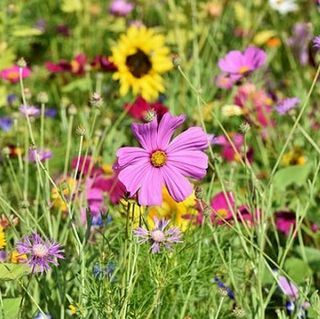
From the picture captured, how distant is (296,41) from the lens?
2.47 metres

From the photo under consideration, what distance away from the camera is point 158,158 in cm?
107

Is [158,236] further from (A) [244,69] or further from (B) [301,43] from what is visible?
(B) [301,43]

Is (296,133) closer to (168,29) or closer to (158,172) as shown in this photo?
Result: (168,29)

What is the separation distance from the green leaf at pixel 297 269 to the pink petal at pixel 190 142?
19.1 inches

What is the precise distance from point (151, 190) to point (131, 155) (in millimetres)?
48

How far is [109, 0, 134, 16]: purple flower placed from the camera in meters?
2.73

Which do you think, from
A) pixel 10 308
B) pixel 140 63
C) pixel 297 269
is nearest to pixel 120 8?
pixel 140 63

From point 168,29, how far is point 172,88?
368 mm

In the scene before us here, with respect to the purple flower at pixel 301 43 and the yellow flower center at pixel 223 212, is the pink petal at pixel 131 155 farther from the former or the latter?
the purple flower at pixel 301 43

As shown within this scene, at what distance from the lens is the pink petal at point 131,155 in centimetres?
105

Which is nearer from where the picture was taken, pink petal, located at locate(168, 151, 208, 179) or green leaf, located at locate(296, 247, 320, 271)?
pink petal, located at locate(168, 151, 208, 179)

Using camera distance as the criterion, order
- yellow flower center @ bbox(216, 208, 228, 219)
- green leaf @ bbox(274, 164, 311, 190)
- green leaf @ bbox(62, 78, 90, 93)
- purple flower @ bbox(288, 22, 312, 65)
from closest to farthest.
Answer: yellow flower center @ bbox(216, 208, 228, 219), green leaf @ bbox(274, 164, 311, 190), green leaf @ bbox(62, 78, 90, 93), purple flower @ bbox(288, 22, 312, 65)

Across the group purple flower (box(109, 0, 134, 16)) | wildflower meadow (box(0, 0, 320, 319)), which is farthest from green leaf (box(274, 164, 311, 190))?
purple flower (box(109, 0, 134, 16))

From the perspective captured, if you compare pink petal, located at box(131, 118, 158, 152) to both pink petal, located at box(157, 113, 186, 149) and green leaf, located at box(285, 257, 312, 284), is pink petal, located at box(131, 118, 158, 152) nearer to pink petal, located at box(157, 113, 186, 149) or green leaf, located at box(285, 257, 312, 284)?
pink petal, located at box(157, 113, 186, 149)
